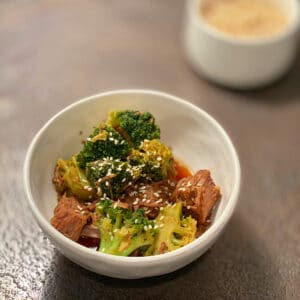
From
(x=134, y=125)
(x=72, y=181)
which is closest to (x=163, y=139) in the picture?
(x=134, y=125)

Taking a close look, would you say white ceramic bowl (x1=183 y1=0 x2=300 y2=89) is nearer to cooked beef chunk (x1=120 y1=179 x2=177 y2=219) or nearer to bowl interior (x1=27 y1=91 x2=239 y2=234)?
bowl interior (x1=27 y1=91 x2=239 y2=234)

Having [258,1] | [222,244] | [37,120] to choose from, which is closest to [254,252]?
[222,244]

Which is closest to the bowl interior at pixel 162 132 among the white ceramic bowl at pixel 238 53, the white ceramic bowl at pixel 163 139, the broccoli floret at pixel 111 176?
the white ceramic bowl at pixel 163 139

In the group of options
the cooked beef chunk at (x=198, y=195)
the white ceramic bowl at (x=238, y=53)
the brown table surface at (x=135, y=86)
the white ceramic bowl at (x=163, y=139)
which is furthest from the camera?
the white ceramic bowl at (x=238, y=53)

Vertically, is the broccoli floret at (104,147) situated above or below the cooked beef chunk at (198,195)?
above

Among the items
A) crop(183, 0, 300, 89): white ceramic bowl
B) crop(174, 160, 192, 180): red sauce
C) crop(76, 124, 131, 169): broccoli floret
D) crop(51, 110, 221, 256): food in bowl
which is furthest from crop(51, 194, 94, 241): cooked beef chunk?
crop(183, 0, 300, 89): white ceramic bowl

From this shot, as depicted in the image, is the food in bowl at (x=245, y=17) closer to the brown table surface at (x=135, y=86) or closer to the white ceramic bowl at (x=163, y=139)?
the brown table surface at (x=135, y=86)

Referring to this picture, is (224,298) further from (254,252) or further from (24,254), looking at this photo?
(24,254)
